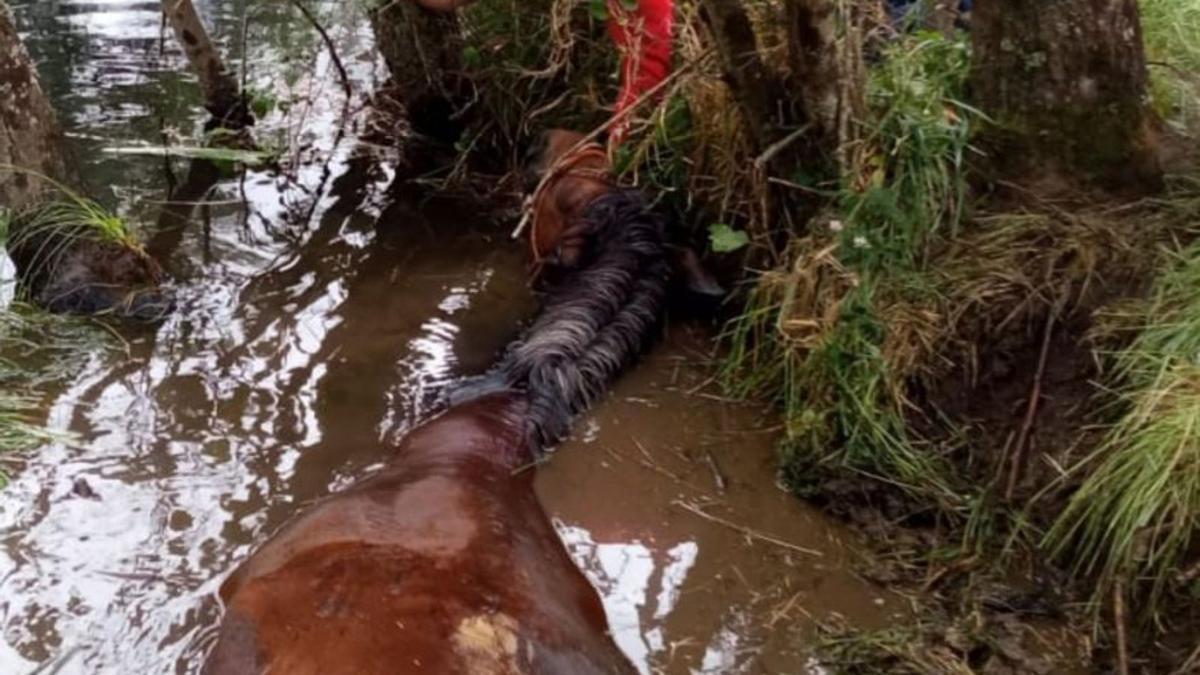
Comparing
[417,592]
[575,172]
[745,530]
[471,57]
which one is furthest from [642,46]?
[417,592]

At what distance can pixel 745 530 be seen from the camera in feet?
11.0

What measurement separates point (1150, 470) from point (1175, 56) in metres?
2.10

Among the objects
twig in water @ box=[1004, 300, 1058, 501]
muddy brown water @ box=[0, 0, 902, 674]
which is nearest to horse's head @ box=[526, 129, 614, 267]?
muddy brown water @ box=[0, 0, 902, 674]

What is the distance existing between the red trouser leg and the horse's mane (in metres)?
0.39

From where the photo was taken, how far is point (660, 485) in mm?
3541

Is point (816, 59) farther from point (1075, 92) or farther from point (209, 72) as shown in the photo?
point (209, 72)

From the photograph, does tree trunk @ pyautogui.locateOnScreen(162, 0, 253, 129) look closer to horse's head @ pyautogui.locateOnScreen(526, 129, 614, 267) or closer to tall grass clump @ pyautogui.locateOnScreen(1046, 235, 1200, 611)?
horse's head @ pyautogui.locateOnScreen(526, 129, 614, 267)

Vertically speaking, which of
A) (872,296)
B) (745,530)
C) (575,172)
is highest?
(575,172)

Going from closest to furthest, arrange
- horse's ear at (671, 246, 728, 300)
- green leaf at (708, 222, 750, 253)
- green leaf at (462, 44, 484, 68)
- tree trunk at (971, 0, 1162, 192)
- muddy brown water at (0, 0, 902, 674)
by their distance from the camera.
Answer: muddy brown water at (0, 0, 902, 674) → tree trunk at (971, 0, 1162, 192) → green leaf at (708, 222, 750, 253) → horse's ear at (671, 246, 728, 300) → green leaf at (462, 44, 484, 68)

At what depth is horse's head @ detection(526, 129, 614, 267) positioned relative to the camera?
453cm

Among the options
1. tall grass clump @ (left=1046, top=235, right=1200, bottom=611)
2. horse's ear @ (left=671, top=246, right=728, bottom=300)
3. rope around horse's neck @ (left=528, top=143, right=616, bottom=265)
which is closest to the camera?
tall grass clump @ (left=1046, top=235, right=1200, bottom=611)

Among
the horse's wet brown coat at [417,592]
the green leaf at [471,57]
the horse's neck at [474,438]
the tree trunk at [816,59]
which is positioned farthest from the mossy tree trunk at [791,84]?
the green leaf at [471,57]

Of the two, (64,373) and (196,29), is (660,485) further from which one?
(196,29)

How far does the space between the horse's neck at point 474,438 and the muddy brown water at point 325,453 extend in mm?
148
